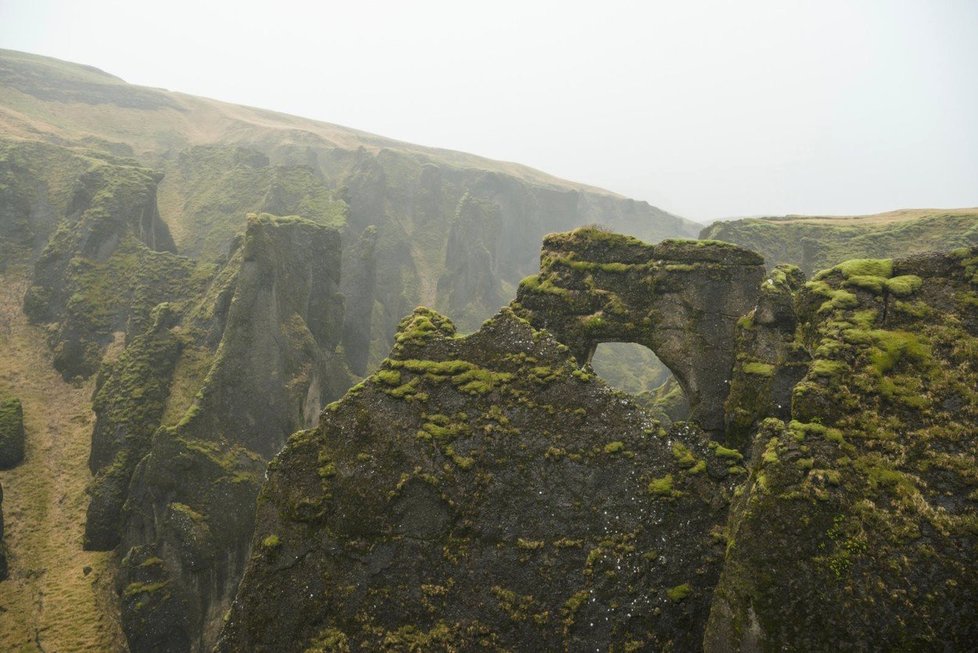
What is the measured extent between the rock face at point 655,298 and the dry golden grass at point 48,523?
2548 centimetres

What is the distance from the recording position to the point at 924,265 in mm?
13906

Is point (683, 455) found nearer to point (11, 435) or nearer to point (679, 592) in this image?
point (679, 592)

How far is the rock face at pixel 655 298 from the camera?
1931cm

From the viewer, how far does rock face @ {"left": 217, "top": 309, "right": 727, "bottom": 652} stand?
1283 centimetres

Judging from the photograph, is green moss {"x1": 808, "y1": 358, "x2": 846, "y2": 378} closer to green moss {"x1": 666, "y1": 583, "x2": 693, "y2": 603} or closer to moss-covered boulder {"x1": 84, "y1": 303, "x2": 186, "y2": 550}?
green moss {"x1": 666, "y1": 583, "x2": 693, "y2": 603}

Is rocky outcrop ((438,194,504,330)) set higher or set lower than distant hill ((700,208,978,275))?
lower

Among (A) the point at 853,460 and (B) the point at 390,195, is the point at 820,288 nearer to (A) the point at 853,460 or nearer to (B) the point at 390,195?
(A) the point at 853,460

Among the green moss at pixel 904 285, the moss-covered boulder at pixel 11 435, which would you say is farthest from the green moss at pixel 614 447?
the moss-covered boulder at pixel 11 435

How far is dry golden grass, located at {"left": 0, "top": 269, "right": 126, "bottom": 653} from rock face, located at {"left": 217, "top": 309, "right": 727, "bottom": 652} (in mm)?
17611

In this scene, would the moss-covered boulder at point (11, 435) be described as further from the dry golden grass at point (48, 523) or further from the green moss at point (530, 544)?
the green moss at point (530, 544)

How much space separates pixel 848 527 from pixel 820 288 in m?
7.26

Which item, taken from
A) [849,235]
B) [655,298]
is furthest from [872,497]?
[849,235]

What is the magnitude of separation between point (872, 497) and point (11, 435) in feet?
133

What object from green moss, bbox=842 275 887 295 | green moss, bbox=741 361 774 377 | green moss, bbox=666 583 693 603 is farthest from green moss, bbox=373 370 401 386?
green moss, bbox=842 275 887 295
